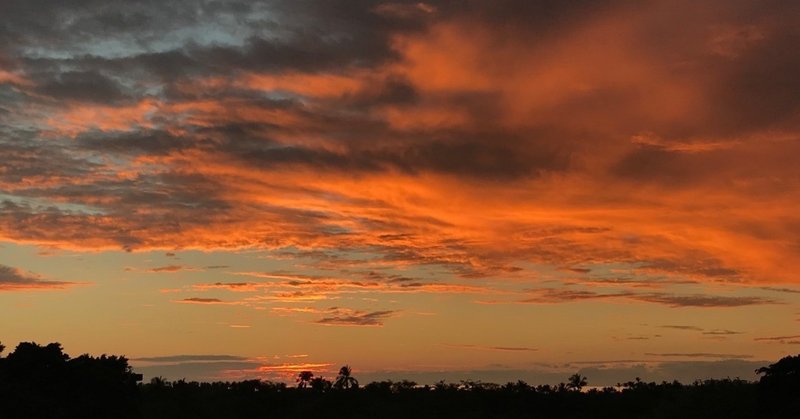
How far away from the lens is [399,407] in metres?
121

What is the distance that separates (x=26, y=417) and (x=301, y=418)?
70689 millimetres

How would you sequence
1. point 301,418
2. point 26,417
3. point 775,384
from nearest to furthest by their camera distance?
1. point 26,417
2. point 775,384
3. point 301,418

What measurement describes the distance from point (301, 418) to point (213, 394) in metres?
17.7

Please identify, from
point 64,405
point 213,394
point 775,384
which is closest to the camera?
point 64,405

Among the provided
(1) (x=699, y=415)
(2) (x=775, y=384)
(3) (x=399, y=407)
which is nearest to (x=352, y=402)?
(3) (x=399, y=407)

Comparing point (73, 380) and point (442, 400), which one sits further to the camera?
point (442, 400)

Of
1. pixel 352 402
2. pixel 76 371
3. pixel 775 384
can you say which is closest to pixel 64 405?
pixel 76 371

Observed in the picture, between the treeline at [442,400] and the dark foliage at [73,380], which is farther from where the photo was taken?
the treeline at [442,400]

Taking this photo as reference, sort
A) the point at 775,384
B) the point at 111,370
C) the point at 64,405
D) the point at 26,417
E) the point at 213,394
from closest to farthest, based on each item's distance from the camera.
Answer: the point at 26,417 → the point at 64,405 → the point at 111,370 → the point at 775,384 → the point at 213,394

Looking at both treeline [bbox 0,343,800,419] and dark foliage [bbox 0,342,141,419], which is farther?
treeline [bbox 0,343,800,419]

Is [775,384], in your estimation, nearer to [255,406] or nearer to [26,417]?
[26,417]

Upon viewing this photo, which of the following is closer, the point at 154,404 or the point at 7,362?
the point at 7,362

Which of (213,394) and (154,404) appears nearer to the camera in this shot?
(154,404)

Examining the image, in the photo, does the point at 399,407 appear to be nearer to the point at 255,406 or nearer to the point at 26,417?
the point at 255,406
